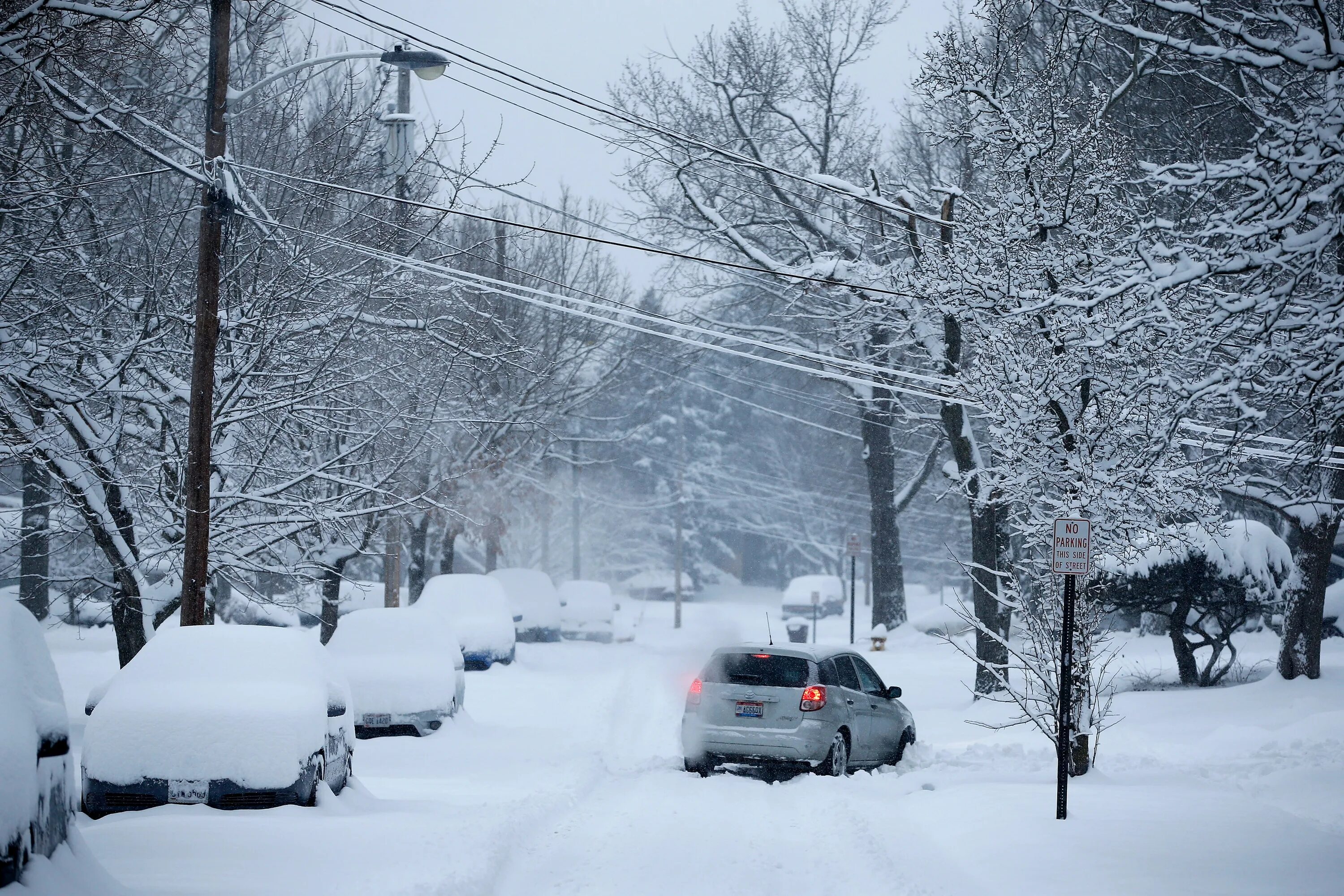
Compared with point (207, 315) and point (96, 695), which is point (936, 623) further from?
point (96, 695)

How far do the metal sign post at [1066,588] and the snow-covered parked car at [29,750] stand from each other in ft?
25.3

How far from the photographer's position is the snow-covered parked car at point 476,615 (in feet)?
89.2

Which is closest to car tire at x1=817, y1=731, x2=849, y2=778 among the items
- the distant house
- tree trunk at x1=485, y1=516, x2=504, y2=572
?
tree trunk at x1=485, y1=516, x2=504, y2=572

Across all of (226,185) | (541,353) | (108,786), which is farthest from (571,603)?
(108,786)

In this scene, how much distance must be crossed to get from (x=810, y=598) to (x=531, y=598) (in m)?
19.7

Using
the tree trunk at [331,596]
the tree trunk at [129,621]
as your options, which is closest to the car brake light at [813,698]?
the tree trunk at [129,621]

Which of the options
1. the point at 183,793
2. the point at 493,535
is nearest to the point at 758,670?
the point at 183,793

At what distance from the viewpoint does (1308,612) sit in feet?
66.6

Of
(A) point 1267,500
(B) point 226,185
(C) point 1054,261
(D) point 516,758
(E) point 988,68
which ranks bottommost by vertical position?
(D) point 516,758

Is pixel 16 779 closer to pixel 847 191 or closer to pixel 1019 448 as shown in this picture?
pixel 1019 448

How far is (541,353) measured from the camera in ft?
111

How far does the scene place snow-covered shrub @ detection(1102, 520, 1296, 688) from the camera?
2109 centimetres

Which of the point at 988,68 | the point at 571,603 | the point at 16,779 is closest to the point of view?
the point at 16,779

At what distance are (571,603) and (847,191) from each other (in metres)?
22.7
